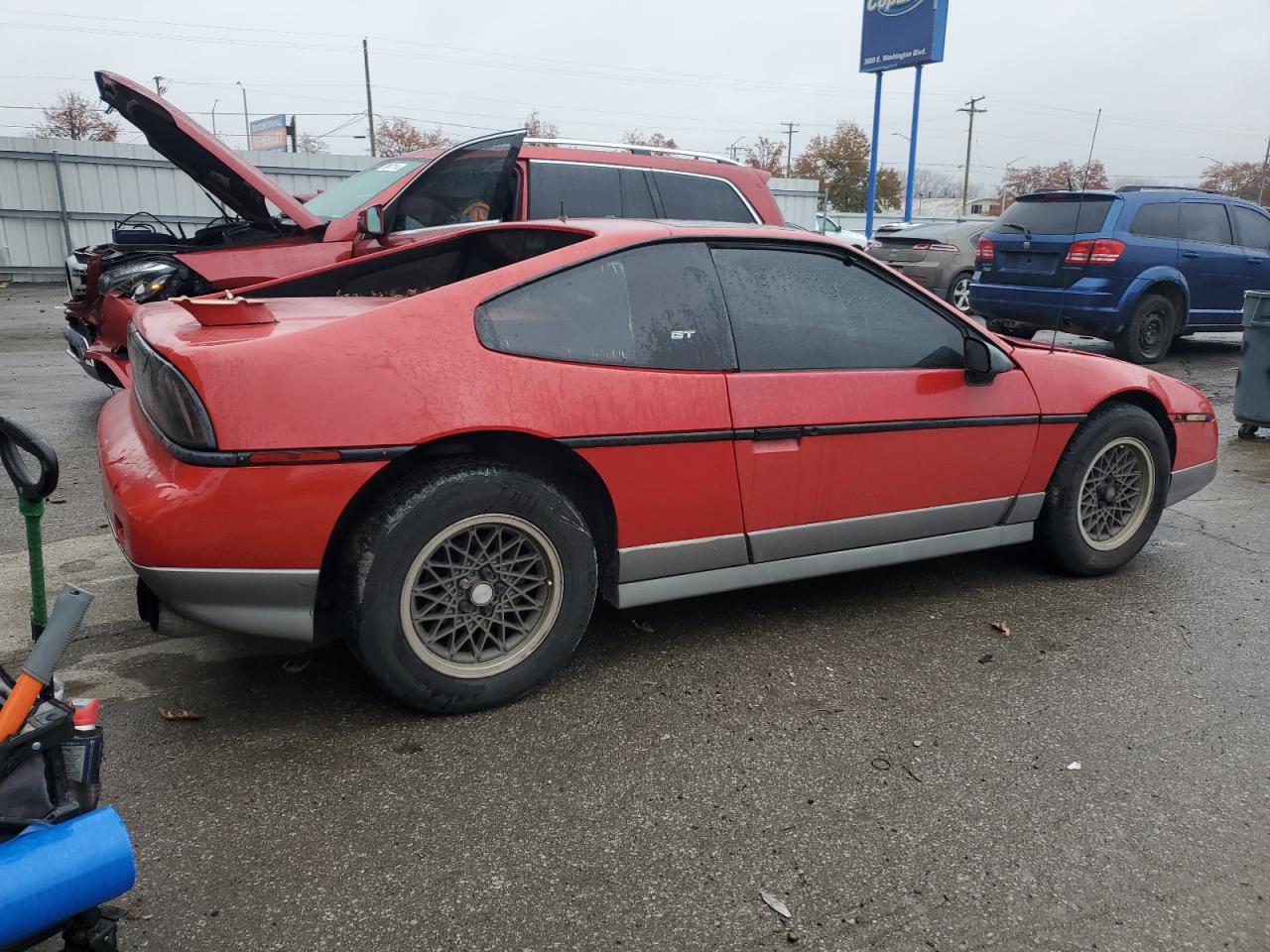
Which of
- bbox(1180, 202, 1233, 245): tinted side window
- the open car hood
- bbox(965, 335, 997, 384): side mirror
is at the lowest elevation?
bbox(965, 335, 997, 384): side mirror

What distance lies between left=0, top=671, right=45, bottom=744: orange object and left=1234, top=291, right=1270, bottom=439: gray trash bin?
319 inches

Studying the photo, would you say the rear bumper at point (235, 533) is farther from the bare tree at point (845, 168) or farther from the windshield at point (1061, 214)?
the bare tree at point (845, 168)

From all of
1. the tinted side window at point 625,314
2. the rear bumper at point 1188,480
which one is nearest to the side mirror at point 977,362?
the tinted side window at point 625,314

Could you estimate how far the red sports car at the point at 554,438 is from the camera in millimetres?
2709

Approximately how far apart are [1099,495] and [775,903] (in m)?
2.88

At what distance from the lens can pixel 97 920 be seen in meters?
1.86

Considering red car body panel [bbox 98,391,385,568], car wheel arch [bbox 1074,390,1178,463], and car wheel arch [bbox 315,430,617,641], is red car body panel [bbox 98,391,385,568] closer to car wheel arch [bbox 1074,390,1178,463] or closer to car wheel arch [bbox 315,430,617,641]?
car wheel arch [bbox 315,430,617,641]

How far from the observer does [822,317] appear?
3.62m

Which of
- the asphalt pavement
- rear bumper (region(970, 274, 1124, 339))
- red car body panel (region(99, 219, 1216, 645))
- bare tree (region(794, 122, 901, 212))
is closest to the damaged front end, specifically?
the asphalt pavement

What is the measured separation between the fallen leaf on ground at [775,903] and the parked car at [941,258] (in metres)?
12.5

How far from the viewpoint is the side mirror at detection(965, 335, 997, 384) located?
3.79 m

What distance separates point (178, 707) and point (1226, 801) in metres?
3.09

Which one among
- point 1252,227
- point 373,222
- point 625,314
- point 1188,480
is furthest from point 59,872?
point 1252,227

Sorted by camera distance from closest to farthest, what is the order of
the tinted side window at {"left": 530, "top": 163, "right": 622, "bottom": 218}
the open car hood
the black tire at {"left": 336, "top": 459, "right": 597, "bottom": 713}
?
the black tire at {"left": 336, "top": 459, "right": 597, "bottom": 713} → the open car hood → the tinted side window at {"left": 530, "top": 163, "right": 622, "bottom": 218}
